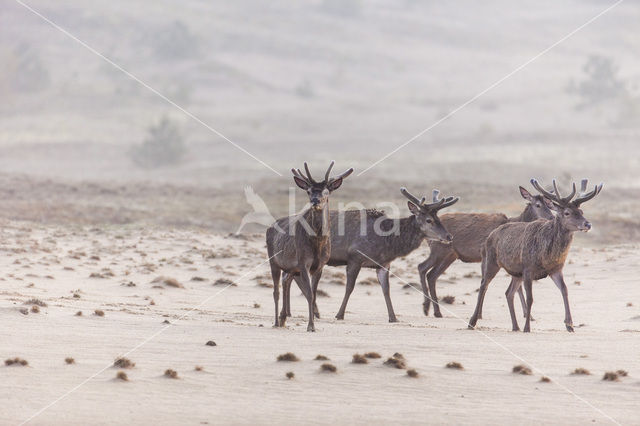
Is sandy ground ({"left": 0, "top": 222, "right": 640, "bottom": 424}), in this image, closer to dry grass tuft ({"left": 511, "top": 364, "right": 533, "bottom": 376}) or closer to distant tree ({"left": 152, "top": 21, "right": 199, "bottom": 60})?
dry grass tuft ({"left": 511, "top": 364, "right": 533, "bottom": 376})

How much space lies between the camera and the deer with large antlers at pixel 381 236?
16766 mm

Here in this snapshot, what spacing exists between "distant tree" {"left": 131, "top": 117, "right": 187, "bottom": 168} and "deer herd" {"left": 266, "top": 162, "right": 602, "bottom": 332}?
5149 centimetres

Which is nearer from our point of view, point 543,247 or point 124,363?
point 124,363

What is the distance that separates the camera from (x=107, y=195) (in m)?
42.3

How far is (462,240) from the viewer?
58.6 feet

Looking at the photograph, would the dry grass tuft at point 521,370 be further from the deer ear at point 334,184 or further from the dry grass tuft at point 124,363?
the deer ear at point 334,184

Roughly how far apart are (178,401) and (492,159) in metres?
57.4

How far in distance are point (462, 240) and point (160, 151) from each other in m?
52.3

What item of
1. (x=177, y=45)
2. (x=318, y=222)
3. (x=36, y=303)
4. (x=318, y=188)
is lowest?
(x=36, y=303)

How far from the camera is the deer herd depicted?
14.8 metres

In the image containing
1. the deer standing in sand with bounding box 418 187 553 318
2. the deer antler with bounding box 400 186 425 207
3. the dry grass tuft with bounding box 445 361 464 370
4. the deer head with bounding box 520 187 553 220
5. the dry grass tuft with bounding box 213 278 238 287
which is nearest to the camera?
the dry grass tuft with bounding box 445 361 464 370

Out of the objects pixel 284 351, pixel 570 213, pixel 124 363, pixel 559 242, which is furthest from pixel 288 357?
pixel 570 213

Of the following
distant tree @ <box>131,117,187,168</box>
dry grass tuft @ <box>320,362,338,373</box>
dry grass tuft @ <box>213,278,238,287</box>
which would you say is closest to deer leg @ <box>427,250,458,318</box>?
dry grass tuft @ <box>213,278,238,287</box>

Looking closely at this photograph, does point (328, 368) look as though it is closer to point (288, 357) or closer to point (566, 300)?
point (288, 357)
